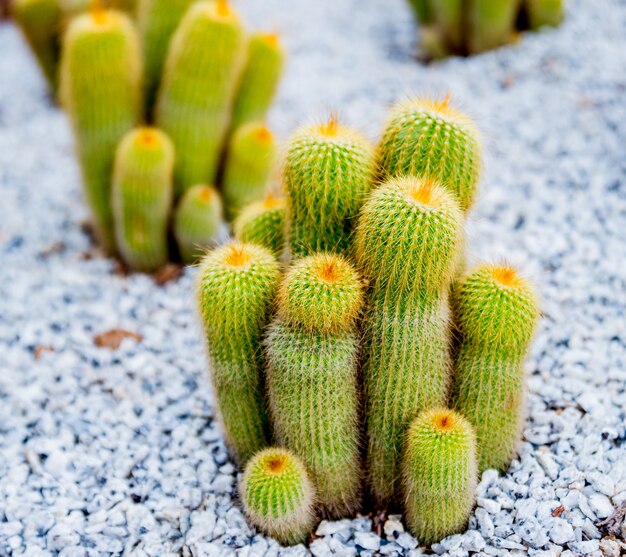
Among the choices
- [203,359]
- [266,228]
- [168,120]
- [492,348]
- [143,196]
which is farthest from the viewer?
[168,120]

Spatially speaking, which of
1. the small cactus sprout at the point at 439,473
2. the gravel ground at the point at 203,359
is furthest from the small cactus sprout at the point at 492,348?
the gravel ground at the point at 203,359

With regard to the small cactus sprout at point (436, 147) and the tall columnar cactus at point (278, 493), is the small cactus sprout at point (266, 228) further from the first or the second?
the tall columnar cactus at point (278, 493)

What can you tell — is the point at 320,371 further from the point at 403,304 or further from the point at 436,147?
the point at 436,147

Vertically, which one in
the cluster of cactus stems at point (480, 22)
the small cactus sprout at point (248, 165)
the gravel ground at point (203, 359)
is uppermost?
the cluster of cactus stems at point (480, 22)

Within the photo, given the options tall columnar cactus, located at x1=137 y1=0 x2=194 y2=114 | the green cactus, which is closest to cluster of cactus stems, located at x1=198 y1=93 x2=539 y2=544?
tall columnar cactus, located at x1=137 y1=0 x2=194 y2=114

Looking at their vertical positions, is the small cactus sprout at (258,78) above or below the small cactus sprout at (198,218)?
above

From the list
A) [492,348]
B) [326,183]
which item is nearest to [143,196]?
[326,183]

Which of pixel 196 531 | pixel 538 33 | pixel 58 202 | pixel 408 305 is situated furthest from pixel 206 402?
pixel 538 33
